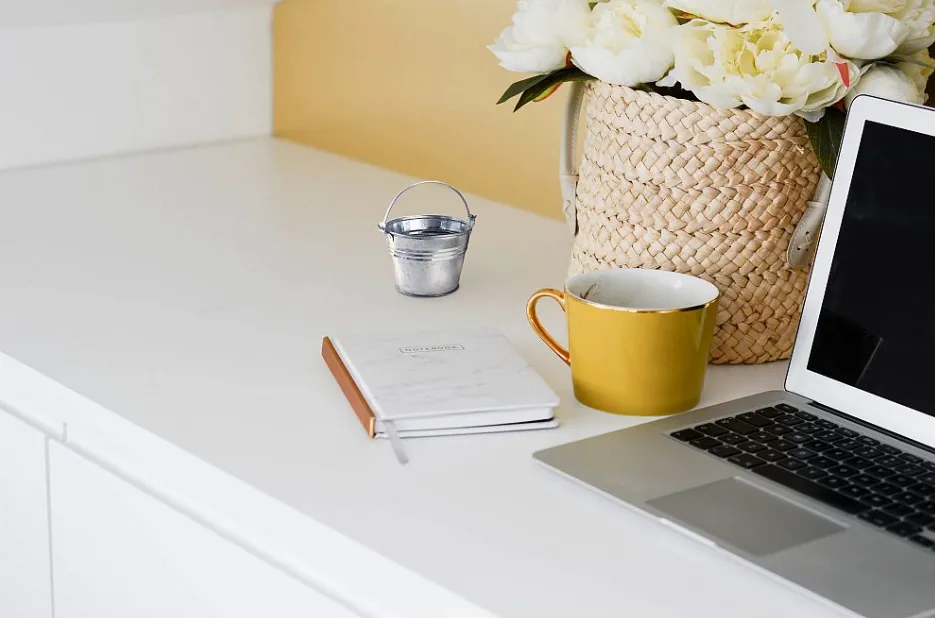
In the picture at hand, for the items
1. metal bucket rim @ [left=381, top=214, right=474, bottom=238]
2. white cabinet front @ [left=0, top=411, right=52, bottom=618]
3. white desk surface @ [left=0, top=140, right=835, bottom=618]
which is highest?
metal bucket rim @ [left=381, top=214, right=474, bottom=238]

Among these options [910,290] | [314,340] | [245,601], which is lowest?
[245,601]

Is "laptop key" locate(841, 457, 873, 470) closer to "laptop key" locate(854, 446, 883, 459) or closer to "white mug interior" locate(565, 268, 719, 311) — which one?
"laptop key" locate(854, 446, 883, 459)

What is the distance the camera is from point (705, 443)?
865 millimetres

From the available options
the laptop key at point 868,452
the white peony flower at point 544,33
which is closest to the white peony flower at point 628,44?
the white peony flower at point 544,33

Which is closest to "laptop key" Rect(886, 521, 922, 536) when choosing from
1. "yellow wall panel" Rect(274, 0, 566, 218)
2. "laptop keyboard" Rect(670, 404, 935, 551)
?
"laptop keyboard" Rect(670, 404, 935, 551)

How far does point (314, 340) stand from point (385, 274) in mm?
209

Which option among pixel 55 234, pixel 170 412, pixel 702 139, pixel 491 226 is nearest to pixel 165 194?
pixel 55 234

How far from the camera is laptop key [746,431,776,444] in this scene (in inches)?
34.3

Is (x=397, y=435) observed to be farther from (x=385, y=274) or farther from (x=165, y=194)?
(x=165, y=194)

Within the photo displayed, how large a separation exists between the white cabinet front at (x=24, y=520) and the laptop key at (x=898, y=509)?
2.18ft

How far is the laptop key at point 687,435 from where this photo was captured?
2.86 feet

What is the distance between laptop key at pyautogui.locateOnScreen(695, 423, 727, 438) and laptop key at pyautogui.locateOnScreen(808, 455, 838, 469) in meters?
0.07

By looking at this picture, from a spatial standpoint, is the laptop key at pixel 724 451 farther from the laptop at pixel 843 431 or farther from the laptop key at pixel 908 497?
the laptop key at pixel 908 497

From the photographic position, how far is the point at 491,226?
147 cm
